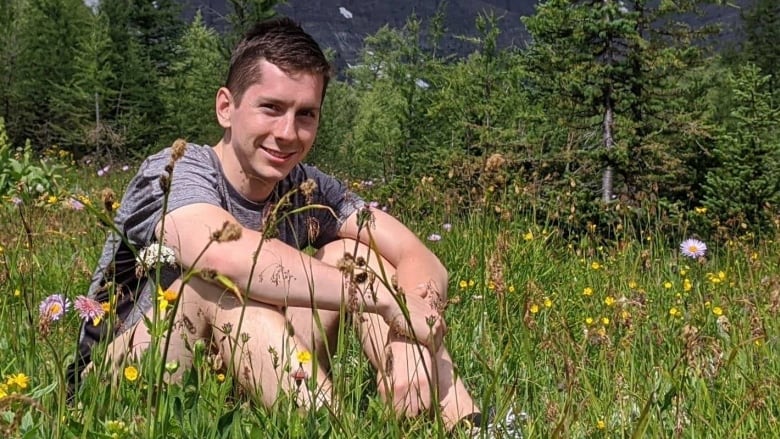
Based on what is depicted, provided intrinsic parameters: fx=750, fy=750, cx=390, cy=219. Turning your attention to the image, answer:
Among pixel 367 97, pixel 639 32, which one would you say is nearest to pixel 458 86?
pixel 639 32

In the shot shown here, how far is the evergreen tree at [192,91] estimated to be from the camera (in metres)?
14.4

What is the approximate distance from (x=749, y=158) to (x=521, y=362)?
555 cm

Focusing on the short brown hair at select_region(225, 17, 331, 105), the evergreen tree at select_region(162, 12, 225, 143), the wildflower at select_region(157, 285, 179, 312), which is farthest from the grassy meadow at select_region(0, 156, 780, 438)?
the evergreen tree at select_region(162, 12, 225, 143)

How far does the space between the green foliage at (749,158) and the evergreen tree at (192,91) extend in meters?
7.76

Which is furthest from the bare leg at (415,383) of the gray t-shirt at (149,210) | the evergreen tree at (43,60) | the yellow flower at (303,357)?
the evergreen tree at (43,60)

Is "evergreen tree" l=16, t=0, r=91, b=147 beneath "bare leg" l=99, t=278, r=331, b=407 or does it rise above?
above

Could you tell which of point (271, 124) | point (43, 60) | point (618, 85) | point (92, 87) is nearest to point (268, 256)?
point (271, 124)

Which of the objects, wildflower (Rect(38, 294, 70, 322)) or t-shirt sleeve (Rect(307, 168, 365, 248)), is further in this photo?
t-shirt sleeve (Rect(307, 168, 365, 248))

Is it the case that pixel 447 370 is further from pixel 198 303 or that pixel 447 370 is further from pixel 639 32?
pixel 639 32

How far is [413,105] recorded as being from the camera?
32.0 ft

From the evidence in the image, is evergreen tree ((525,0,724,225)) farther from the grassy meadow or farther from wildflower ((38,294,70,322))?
wildflower ((38,294,70,322))

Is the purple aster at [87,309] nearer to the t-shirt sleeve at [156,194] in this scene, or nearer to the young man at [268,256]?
the young man at [268,256]

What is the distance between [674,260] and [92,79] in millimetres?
15445

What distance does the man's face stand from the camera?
6.34 ft
